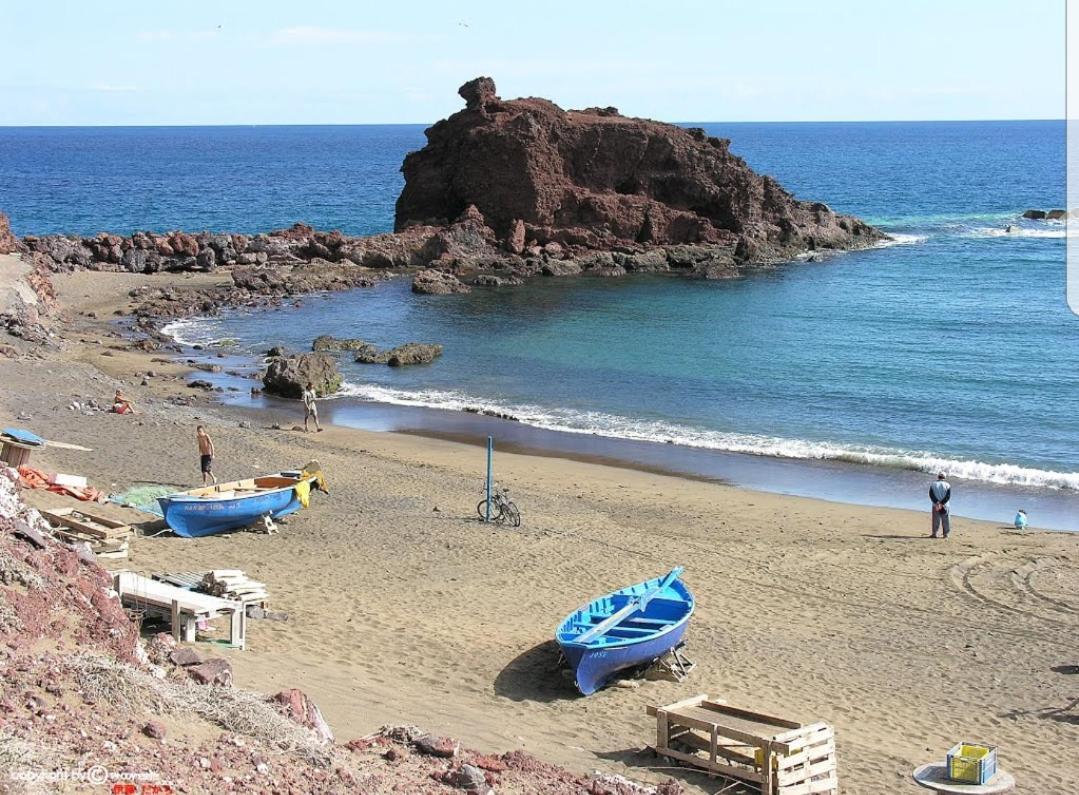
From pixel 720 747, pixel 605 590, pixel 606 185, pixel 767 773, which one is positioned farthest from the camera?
pixel 606 185

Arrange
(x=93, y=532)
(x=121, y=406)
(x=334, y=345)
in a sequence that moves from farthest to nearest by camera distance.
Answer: (x=334, y=345) → (x=121, y=406) → (x=93, y=532)

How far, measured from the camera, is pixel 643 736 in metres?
13.6

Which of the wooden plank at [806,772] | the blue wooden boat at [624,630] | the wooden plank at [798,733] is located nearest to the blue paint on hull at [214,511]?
the blue wooden boat at [624,630]

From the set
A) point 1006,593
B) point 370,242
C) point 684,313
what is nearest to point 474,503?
point 1006,593

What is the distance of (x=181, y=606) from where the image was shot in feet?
48.5

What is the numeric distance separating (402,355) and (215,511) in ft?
74.2

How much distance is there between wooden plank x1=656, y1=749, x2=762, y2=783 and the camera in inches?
481

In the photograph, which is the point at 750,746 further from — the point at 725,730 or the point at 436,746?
the point at 436,746

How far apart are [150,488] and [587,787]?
14.0m

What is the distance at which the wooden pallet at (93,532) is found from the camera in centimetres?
1758

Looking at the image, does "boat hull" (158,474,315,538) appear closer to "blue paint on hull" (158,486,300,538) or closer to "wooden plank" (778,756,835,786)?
"blue paint on hull" (158,486,300,538)

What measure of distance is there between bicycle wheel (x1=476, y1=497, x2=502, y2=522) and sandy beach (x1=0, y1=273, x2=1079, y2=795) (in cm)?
56

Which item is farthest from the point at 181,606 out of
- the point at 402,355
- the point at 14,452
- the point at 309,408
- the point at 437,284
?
the point at 437,284

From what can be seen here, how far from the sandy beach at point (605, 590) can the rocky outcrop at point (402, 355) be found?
1236 centimetres
